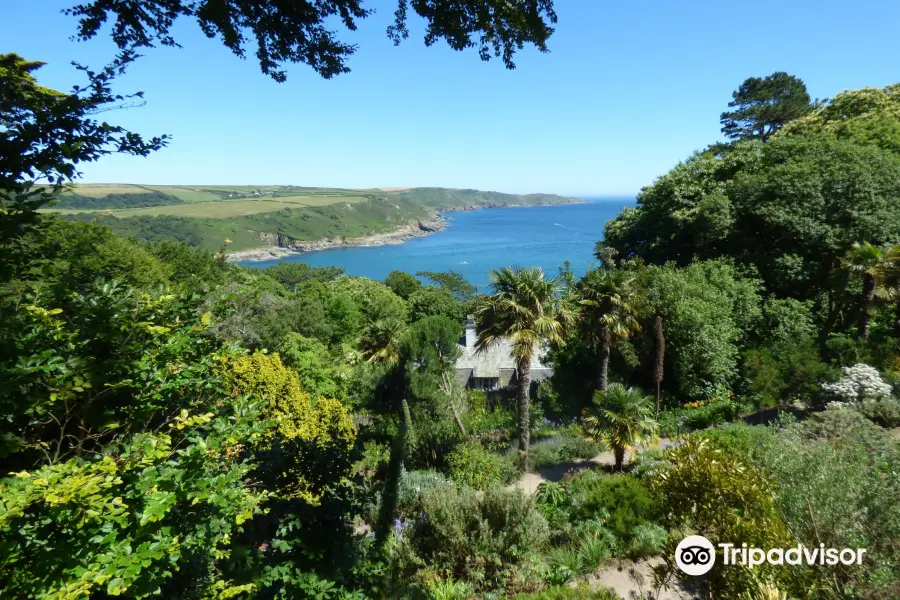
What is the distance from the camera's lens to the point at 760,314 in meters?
17.5

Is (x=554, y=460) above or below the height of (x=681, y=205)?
below

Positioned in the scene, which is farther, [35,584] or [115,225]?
[115,225]

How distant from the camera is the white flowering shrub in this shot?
37.8 ft

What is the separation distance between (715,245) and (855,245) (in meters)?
7.10

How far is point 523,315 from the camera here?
13781mm

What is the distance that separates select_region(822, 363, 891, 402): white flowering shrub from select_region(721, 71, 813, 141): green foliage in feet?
102

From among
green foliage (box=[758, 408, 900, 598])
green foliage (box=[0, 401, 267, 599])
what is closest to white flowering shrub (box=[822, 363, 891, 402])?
green foliage (box=[758, 408, 900, 598])

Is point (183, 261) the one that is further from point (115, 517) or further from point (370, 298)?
point (115, 517)

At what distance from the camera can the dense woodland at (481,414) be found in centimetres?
340

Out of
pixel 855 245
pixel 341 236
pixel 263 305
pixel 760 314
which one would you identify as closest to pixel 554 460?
pixel 760 314

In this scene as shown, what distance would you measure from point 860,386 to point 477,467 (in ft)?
34.0

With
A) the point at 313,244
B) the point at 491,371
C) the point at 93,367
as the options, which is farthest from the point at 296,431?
the point at 313,244

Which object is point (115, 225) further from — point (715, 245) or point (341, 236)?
point (715, 245)

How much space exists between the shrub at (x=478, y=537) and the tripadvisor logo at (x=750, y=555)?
2.67 m
